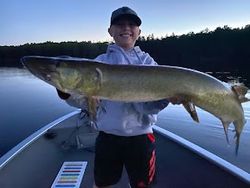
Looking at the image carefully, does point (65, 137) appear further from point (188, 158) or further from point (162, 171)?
point (188, 158)

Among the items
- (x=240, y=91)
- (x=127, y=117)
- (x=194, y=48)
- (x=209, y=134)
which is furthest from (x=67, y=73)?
(x=194, y=48)

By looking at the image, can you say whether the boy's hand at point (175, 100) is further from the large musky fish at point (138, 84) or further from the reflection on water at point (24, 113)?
the reflection on water at point (24, 113)

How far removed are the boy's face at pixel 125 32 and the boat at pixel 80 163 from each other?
127 centimetres

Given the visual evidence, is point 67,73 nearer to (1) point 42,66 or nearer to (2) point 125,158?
(1) point 42,66

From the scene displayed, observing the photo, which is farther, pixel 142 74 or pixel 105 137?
pixel 105 137

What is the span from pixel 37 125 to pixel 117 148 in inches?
350

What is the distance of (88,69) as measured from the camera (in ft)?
7.35

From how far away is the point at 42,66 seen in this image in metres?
2.17

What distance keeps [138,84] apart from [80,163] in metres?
2.81

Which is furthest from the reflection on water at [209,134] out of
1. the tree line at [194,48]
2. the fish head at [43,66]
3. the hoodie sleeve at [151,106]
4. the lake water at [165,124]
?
the tree line at [194,48]

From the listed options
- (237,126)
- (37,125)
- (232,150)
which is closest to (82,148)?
Answer: (237,126)

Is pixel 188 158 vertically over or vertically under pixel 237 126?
under

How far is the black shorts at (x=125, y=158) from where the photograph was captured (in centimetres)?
274

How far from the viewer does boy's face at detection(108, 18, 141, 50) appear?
9.04ft
